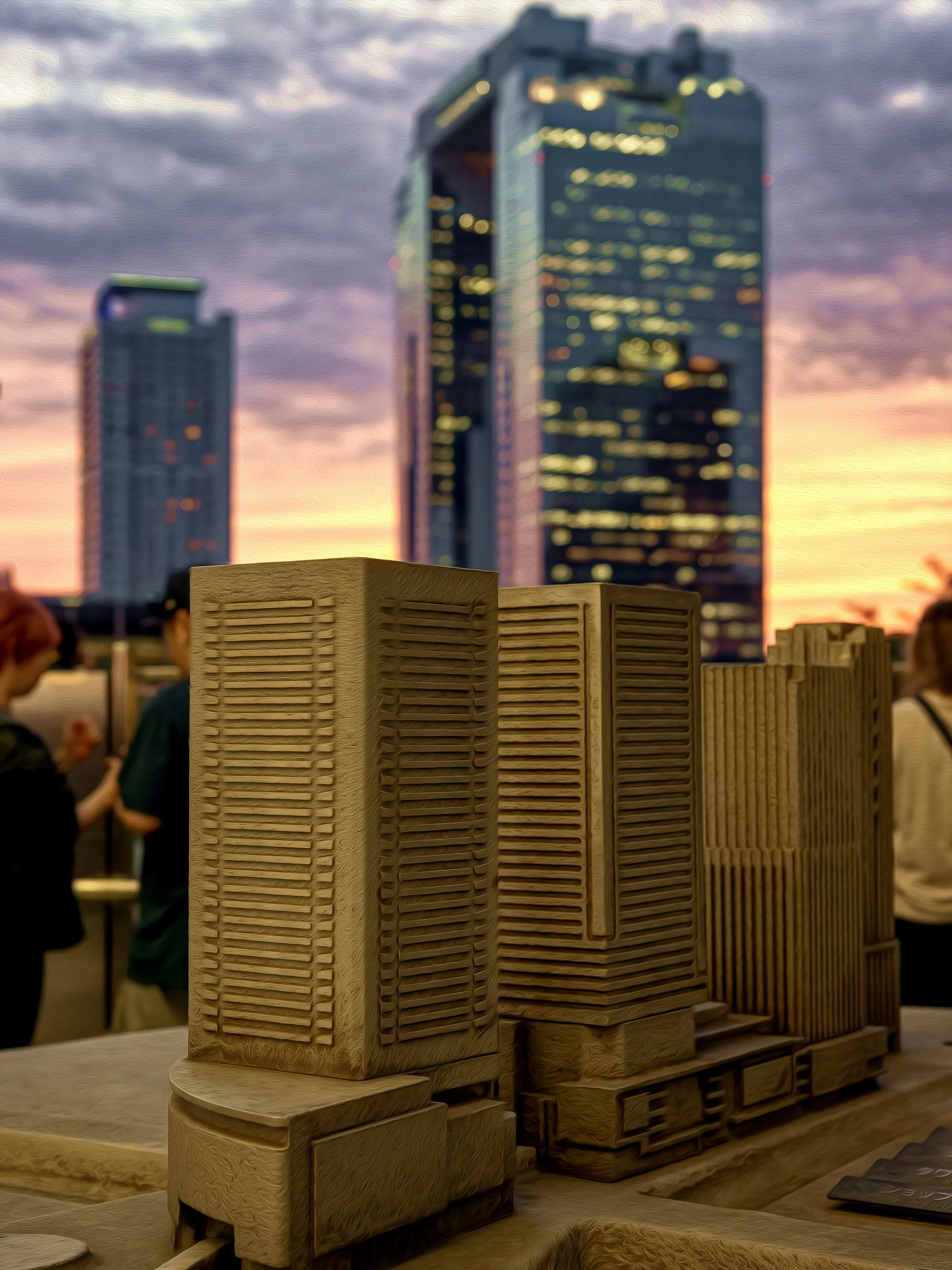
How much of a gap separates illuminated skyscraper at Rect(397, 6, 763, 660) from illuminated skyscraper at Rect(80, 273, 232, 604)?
12.3 meters

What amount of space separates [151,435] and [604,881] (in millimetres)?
39165

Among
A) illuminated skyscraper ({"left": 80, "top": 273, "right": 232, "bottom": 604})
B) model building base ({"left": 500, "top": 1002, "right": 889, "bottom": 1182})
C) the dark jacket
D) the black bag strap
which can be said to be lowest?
model building base ({"left": 500, "top": 1002, "right": 889, "bottom": 1182})

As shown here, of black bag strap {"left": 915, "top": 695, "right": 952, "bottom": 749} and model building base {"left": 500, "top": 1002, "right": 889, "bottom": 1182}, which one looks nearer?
model building base {"left": 500, "top": 1002, "right": 889, "bottom": 1182}

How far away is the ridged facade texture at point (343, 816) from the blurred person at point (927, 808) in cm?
152

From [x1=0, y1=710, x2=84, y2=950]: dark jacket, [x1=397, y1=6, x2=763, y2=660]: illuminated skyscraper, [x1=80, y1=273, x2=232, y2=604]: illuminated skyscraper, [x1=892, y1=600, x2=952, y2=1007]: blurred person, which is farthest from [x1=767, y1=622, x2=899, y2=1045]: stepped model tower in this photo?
[x1=397, y1=6, x2=763, y2=660]: illuminated skyscraper

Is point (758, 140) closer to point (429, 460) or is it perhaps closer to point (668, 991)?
point (429, 460)

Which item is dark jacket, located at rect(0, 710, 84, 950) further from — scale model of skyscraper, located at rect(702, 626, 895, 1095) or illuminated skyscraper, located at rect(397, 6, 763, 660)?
illuminated skyscraper, located at rect(397, 6, 763, 660)

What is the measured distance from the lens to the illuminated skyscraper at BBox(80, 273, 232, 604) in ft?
125

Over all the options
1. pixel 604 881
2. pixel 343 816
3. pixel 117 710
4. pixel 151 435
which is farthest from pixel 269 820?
pixel 151 435

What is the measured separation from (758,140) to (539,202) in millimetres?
11703

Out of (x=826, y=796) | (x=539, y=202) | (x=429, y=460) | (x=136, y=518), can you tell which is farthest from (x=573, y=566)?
(x=826, y=796)

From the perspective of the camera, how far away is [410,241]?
5941 centimetres

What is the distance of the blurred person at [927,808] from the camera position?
2.62 metres

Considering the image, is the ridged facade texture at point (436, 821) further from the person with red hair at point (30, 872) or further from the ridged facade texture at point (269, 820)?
the person with red hair at point (30, 872)
